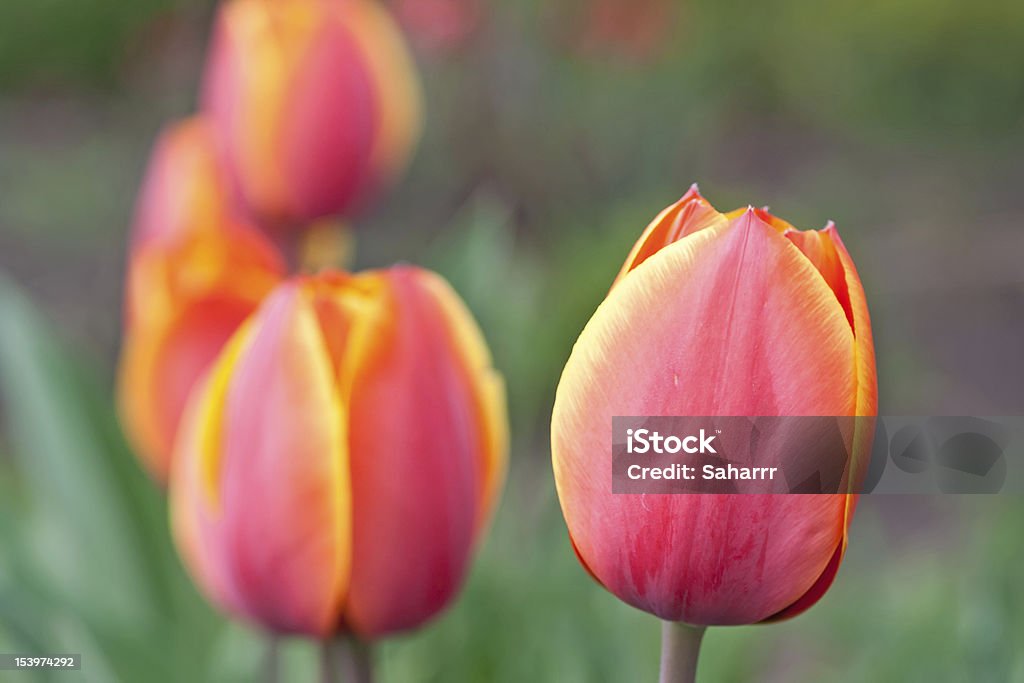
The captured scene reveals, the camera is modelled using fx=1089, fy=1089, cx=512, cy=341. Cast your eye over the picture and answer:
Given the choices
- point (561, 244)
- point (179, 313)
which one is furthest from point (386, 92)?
point (561, 244)

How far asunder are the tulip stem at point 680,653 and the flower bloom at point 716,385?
1 cm

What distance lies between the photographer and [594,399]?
18 centimetres

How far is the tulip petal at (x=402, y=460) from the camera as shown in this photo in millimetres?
248

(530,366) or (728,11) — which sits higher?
(728,11)

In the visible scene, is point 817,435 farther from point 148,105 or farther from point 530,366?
point 148,105

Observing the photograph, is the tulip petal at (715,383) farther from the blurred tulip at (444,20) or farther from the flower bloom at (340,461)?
the blurred tulip at (444,20)

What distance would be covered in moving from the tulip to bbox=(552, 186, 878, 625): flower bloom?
0.36 meters

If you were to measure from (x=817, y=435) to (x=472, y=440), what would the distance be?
110mm

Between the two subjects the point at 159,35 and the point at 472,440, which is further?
the point at 159,35

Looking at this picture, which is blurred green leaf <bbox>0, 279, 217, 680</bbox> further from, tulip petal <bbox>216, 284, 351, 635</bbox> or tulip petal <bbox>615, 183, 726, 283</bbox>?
tulip petal <bbox>615, 183, 726, 283</bbox>

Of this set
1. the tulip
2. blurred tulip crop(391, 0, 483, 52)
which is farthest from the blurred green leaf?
blurred tulip crop(391, 0, 483, 52)

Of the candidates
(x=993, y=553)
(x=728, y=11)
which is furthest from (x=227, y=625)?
(x=728, y=11)

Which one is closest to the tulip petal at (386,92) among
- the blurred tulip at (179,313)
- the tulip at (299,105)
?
the tulip at (299,105)

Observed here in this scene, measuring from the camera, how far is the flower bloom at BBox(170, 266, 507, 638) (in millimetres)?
244
